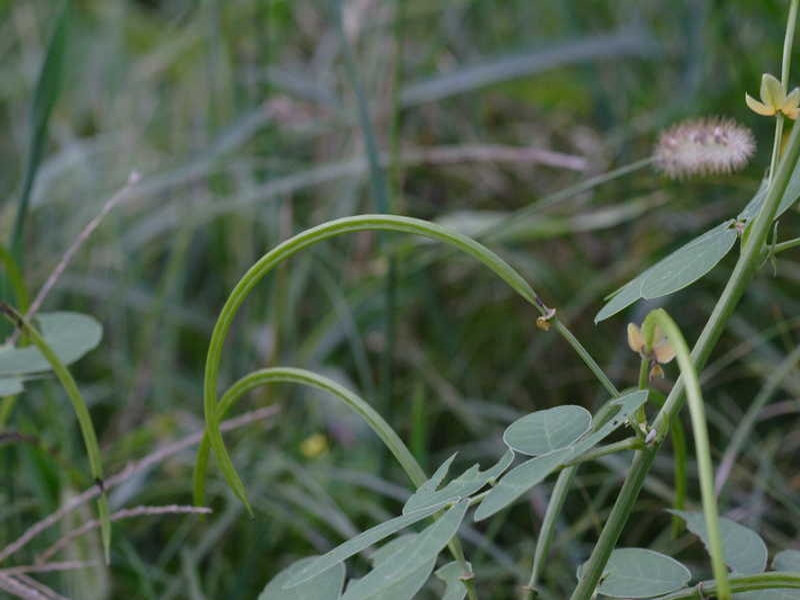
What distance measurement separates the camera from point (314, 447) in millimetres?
943

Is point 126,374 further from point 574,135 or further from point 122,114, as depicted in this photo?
point 574,135

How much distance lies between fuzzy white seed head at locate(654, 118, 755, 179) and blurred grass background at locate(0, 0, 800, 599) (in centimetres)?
26

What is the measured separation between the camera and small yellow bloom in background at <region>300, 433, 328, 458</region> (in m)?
0.94

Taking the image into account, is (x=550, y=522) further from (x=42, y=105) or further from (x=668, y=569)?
(x=42, y=105)

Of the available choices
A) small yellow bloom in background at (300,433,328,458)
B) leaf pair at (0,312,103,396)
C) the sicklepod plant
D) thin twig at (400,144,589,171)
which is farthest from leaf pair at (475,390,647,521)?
small yellow bloom in background at (300,433,328,458)

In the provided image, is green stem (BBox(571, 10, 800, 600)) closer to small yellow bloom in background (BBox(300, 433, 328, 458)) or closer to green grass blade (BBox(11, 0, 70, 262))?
green grass blade (BBox(11, 0, 70, 262))

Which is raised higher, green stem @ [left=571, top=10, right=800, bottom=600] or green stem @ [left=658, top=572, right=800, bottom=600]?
green stem @ [left=571, top=10, right=800, bottom=600]

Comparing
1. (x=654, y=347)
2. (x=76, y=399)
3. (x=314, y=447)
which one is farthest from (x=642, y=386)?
(x=314, y=447)

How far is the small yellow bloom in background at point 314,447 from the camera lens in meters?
0.94

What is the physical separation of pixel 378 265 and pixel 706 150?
0.67 meters

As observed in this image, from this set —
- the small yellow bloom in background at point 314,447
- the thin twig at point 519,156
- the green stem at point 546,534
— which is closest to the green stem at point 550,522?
the green stem at point 546,534

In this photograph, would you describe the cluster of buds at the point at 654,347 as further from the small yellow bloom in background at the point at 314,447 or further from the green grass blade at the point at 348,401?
the small yellow bloom in background at the point at 314,447

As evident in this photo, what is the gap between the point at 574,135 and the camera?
4.22 ft

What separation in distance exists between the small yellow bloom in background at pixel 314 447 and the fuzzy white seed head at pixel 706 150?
0.54 meters
